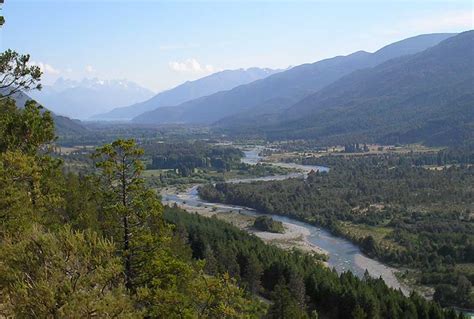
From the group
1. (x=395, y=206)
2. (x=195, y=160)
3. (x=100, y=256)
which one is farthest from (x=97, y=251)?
(x=195, y=160)

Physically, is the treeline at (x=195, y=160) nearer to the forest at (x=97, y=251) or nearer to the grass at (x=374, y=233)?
the grass at (x=374, y=233)

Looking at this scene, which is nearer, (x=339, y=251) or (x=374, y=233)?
(x=339, y=251)

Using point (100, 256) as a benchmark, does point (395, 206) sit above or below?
below

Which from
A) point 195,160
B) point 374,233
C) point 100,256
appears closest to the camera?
point 100,256

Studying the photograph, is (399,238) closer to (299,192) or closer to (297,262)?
(297,262)

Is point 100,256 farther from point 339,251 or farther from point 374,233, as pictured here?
point 374,233

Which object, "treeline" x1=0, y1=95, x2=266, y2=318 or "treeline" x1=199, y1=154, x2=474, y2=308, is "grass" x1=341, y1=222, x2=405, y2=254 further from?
"treeline" x1=0, y1=95, x2=266, y2=318
